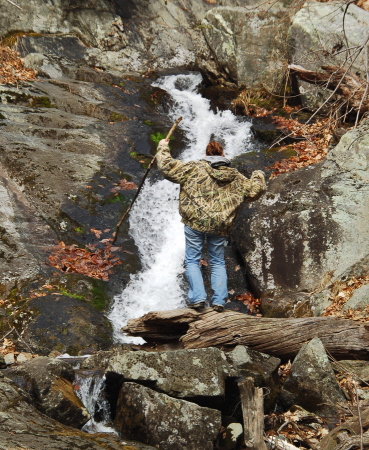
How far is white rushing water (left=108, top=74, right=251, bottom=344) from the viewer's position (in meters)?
7.97

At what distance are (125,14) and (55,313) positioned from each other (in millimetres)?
14157

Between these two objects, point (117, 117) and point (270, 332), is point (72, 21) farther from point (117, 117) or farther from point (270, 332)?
point (270, 332)

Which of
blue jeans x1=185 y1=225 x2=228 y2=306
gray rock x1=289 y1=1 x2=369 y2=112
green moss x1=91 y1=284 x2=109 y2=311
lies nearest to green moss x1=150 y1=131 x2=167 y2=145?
gray rock x1=289 y1=1 x2=369 y2=112

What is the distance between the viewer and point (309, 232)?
307 inches

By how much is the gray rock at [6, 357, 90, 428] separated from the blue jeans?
2.08 metres

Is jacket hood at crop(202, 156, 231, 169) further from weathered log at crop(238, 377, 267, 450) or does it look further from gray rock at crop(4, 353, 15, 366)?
gray rock at crop(4, 353, 15, 366)

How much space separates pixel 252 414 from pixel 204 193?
9.35ft

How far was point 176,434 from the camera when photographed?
4.19 meters

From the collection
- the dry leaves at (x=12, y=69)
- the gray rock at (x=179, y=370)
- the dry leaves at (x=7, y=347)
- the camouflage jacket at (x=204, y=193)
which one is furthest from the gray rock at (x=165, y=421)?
the dry leaves at (x=12, y=69)

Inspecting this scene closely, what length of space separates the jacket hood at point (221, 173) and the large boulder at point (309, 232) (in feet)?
7.01

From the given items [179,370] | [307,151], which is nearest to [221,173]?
[179,370]

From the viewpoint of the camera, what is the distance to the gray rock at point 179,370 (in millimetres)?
4590

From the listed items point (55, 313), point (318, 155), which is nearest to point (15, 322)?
A: point (55, 313)

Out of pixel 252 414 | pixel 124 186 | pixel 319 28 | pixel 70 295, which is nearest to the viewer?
pixel 252 414
